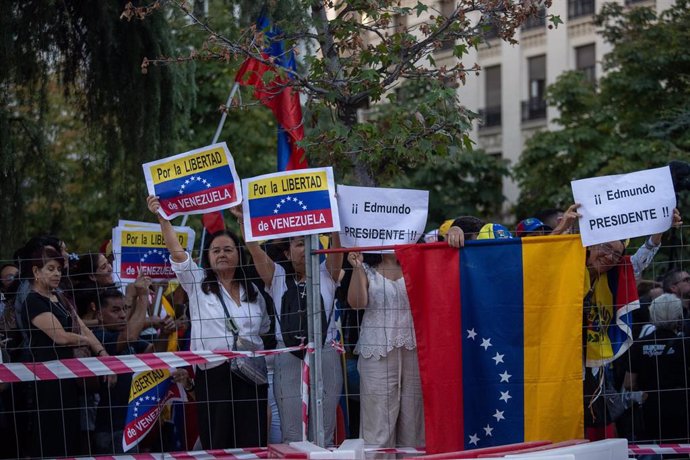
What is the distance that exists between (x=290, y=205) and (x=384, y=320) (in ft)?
3.43

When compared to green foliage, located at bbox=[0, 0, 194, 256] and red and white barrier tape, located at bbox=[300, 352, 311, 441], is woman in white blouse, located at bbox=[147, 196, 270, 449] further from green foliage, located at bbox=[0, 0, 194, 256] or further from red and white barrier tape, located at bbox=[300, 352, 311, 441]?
green foliage, located at bbox=[0, 0, 194, 256]

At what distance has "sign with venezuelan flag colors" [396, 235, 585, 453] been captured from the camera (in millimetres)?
7242

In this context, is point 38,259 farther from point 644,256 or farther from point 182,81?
point 182,81

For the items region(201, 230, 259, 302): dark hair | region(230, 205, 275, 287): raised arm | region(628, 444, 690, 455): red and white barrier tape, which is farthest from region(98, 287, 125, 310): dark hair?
region(628, 444, 690, 455): red and white barrier tape

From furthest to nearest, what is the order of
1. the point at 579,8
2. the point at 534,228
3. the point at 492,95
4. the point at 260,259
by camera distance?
1. the point at 492,95
2. the point at 579,8
3. the point at 534,228
4. the point at 260,259

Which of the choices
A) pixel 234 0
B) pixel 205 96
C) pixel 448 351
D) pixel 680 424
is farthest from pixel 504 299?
pixel 205 96

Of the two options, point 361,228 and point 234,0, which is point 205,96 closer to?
point 234,0

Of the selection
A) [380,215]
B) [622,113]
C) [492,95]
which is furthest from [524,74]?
[380,215]

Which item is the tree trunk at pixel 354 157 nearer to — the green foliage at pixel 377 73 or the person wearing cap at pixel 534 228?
the green foliage at pixel 377 73

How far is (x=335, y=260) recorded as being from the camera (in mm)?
7781

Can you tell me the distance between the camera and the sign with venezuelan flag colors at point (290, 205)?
7.22 metres

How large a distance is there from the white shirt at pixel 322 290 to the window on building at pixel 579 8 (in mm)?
29002

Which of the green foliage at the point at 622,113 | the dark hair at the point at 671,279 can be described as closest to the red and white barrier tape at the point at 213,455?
the dark hair at the point at 671,279

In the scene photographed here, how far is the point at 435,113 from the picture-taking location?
9.04 meters
